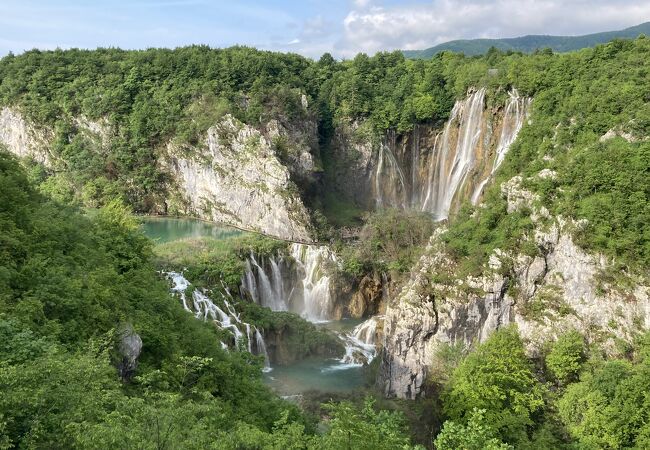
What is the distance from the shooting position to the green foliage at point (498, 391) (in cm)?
1752

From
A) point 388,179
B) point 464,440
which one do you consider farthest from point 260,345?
point 388,179

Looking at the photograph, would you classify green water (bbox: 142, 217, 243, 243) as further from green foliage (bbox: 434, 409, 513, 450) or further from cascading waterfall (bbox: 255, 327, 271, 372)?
green foliage (bbox: 434, 409, 513, 450)

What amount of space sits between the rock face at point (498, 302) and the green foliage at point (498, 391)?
7.31 ft

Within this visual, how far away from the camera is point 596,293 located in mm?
21156

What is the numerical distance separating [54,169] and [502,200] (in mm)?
47712

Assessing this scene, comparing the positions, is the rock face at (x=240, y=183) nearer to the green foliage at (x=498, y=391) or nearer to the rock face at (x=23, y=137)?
the rock face at (x=23, y=137)

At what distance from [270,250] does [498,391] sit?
19.7m

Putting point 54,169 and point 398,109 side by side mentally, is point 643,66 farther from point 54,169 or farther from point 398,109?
point 54,169

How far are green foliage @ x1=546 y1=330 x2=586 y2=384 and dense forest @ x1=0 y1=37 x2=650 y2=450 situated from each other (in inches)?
2.7

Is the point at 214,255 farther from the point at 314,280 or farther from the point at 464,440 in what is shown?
the point at 464,440

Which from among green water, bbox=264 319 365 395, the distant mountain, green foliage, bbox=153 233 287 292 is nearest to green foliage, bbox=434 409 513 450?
green water, bbox=264 319 365 395

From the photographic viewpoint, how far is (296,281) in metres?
35.2

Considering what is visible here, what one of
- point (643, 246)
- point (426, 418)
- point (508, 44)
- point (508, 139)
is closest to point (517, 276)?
point (643, 246)

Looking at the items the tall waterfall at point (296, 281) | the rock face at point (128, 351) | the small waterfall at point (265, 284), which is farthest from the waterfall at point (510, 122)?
the rock face at point (128, 351)
